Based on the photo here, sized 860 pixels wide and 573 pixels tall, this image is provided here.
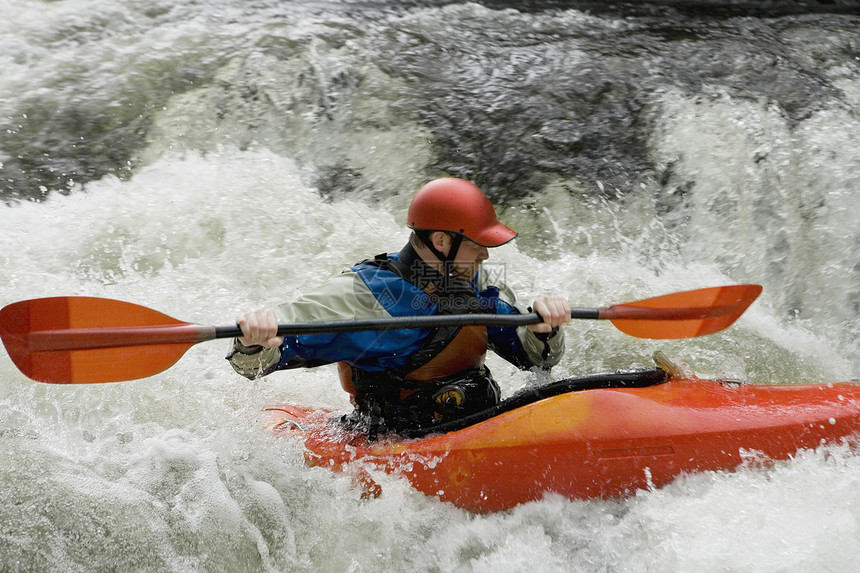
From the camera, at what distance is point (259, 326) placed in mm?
2078

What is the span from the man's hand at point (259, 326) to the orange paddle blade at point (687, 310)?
123cm

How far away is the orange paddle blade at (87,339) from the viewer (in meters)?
2.17

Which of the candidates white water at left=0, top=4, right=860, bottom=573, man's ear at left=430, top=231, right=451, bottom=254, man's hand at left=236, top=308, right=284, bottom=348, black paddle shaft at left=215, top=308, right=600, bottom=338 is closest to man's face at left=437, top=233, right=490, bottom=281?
man's ear at left=430, top=231, right=451, bottom=254

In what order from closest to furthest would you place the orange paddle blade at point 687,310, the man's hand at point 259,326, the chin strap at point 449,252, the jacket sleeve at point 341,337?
the man's hand at point 259,326 < the jacket sleeve at point 341,337 < the chin strap at point 449,252 < the orange paddle blade at point 687,310

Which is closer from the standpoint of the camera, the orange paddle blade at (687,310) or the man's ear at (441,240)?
the man's ear at (441,240)

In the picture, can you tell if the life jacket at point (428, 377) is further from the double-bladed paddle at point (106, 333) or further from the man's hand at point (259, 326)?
the man's hand at point (259, 326)

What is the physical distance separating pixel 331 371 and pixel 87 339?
1.51m

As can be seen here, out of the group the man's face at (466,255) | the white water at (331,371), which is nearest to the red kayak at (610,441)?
the white water at (331,371)

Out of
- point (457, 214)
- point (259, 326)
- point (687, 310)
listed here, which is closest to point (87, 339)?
point (259, 326)

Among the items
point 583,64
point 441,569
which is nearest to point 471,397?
point 441,569

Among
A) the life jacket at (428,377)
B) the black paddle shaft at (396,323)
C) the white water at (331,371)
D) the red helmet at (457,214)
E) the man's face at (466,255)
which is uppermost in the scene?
the red helmet at (457,214)

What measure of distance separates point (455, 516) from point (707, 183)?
2.96 meters

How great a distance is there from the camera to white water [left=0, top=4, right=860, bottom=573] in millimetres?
2154

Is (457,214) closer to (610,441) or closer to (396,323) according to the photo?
(396,323)
